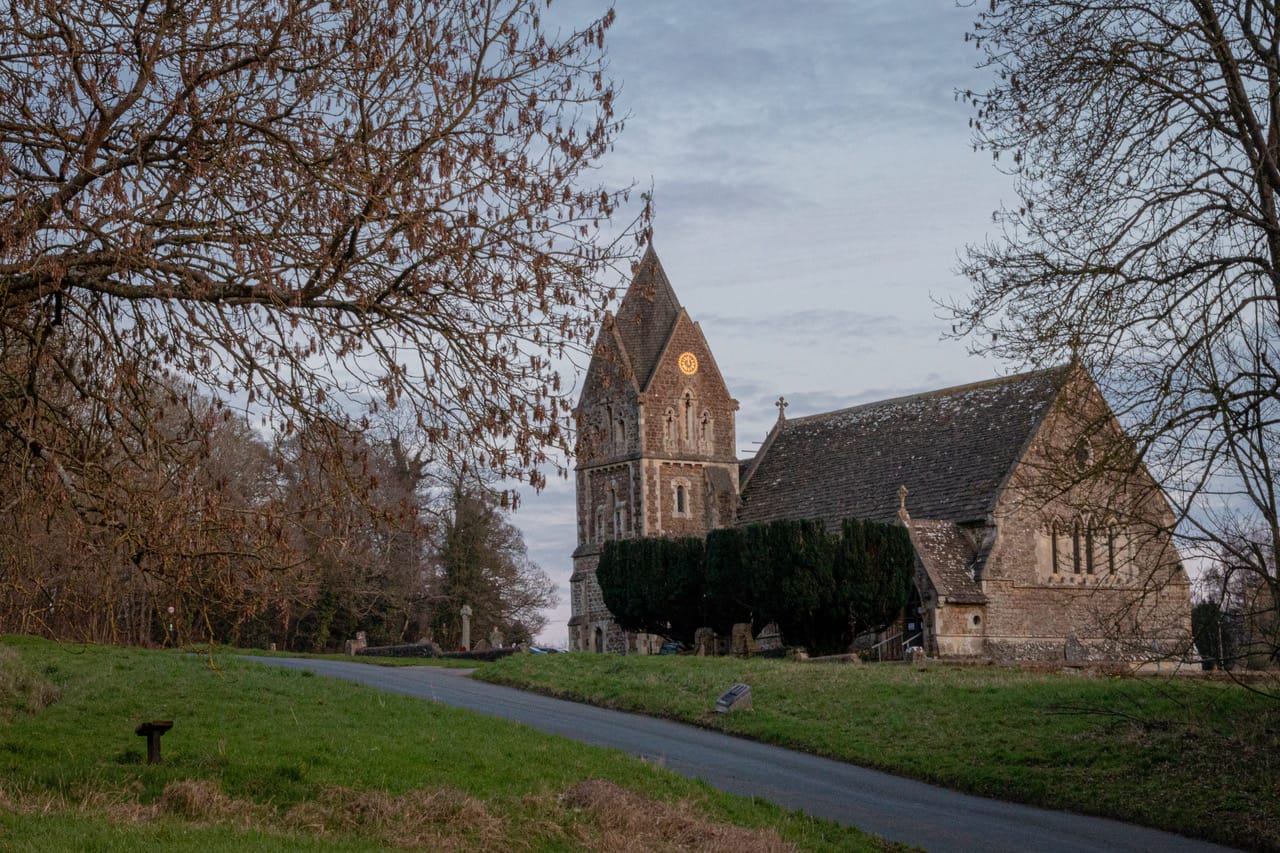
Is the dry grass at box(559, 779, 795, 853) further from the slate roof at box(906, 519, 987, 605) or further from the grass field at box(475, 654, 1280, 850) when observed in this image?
the slate roof at box(906, 519, 987, 605)

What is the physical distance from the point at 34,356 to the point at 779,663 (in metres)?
20.7

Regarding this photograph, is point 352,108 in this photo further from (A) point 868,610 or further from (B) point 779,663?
(A) point 868,610

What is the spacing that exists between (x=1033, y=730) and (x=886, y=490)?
74.4 ft

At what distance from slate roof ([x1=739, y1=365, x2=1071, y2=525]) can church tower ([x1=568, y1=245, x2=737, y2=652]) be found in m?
1.78

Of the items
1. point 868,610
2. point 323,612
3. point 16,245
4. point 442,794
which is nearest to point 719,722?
point 442,794

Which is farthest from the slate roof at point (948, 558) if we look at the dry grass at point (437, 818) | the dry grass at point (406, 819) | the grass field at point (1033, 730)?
the dry grass at point (406, 819)

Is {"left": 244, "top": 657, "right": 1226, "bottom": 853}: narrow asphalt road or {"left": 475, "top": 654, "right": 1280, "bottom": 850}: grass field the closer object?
{"left": 244, "top": 657, "right": 1226, "bottom": 853}: narrow asphalt road

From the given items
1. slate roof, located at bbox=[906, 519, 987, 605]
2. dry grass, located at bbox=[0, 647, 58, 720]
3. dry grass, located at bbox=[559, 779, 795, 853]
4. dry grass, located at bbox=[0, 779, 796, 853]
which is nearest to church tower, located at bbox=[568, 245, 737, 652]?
slate roof, located at bbox=[906, 519, 987, 605]

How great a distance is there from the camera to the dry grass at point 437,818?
34.2ft

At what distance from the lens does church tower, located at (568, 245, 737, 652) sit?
46625mm

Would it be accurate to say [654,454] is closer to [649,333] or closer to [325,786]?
[649,333]

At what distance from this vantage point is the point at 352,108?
1036 centimetres

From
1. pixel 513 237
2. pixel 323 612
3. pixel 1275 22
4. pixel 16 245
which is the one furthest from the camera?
pixel 323 612

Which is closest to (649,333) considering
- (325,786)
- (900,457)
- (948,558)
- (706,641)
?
(900,457)
